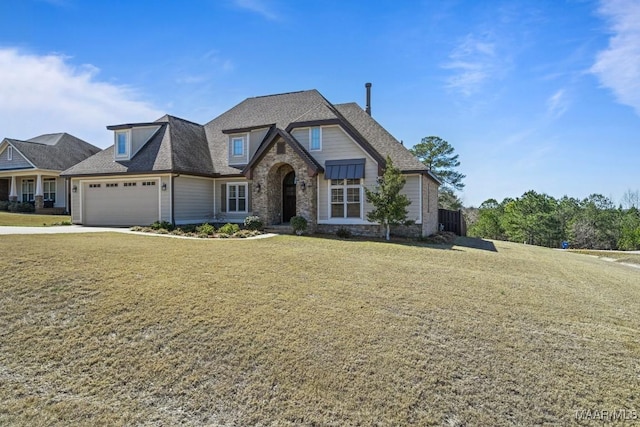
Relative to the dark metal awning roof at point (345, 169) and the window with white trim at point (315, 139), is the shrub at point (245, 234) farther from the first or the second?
the window with white trim at point (315, 139)

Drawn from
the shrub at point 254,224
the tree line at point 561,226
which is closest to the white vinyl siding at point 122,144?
the shrub at point 254,224

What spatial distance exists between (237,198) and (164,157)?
461cm

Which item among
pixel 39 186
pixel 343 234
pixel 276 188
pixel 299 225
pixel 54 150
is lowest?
pixel 343 234

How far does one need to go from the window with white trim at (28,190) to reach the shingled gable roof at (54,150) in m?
2.78

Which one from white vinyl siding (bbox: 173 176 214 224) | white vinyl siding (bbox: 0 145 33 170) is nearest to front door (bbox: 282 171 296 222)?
white vinyl siding (bbox: 173 176 214 224)

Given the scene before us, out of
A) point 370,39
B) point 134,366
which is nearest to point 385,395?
point 134,366

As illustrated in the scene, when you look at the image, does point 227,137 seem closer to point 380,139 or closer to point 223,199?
point 223,199

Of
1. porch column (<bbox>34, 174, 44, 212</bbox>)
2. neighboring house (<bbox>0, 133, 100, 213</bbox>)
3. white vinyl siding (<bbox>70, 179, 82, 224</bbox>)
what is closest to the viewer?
white vinyl siding (<bbox>70, 179, 82, 224</bbox>)

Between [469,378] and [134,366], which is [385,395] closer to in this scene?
[469,378]

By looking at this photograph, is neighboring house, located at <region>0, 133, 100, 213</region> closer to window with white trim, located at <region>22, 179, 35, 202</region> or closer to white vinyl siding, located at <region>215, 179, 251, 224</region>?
window with white trim, located at <region>22, 179, 35, 202</region>

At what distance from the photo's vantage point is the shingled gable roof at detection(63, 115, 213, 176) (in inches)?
805

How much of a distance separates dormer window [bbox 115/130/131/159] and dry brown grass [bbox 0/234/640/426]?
45.3ft

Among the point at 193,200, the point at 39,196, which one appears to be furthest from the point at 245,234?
the point at 39,196

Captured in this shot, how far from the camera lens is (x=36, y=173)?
30891 millimetres
